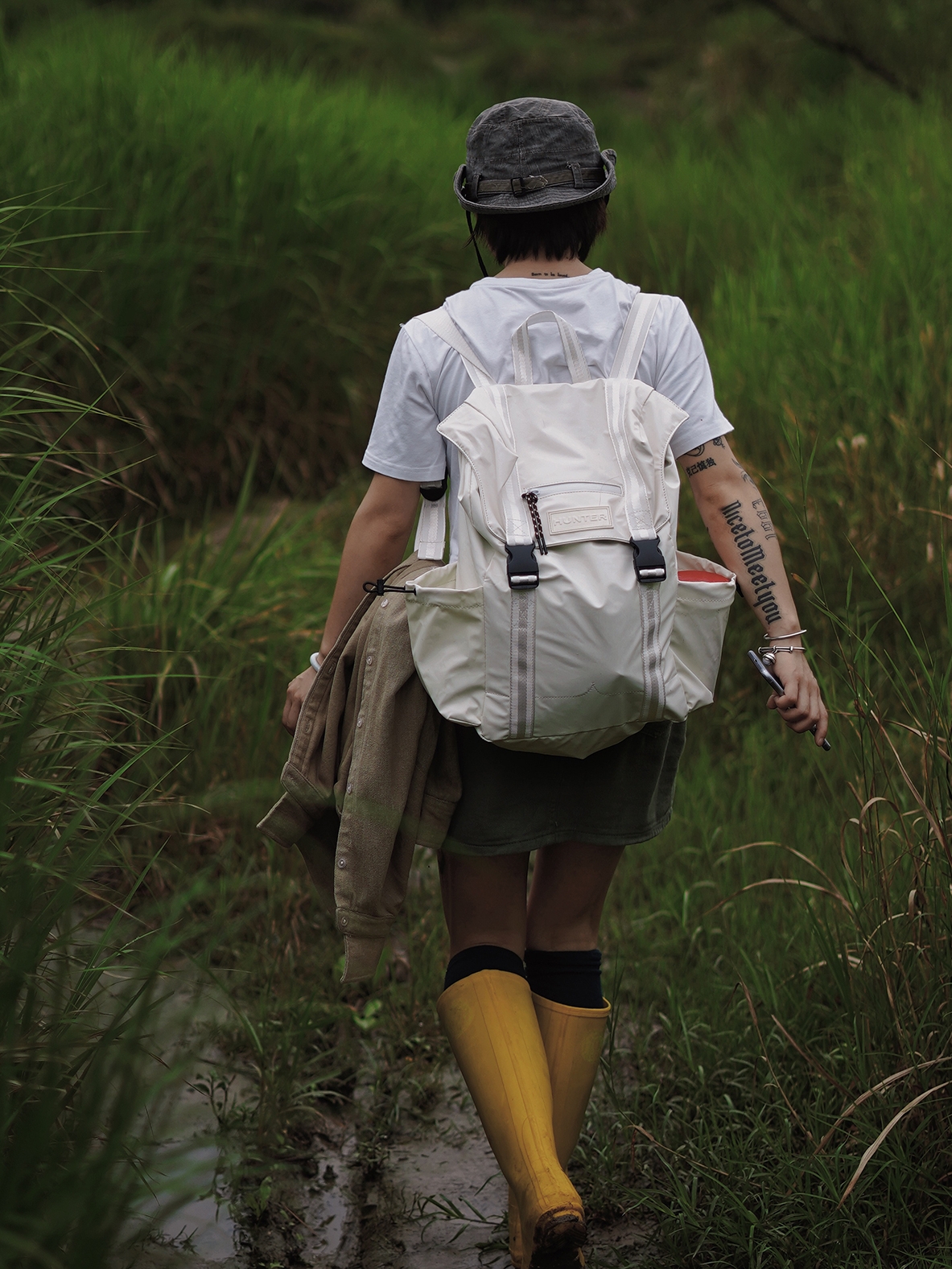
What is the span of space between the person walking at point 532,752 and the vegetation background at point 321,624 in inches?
7.0

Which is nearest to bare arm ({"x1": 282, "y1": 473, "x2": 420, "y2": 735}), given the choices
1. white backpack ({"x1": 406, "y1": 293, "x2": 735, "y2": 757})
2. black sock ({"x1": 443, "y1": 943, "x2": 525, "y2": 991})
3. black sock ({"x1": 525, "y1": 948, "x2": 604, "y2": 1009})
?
white backpack ({"x1": 406, "y1": 293, "x2": 735, "y2": 757})

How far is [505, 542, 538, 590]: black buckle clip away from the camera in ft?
Answer: 5.45

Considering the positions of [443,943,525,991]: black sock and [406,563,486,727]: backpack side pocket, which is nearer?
[406,563,486,727]: backpack side pocket

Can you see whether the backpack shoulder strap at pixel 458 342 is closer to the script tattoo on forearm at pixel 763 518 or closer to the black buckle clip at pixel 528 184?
the black buckle clip at pixel 528 184

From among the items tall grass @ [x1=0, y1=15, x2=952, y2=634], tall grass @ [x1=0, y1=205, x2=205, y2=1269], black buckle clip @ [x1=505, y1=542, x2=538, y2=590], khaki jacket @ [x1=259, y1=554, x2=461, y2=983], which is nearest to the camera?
tall grass @ [x1=0, y1=205, x2=205, y2=1269]

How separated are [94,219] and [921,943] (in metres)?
4.06

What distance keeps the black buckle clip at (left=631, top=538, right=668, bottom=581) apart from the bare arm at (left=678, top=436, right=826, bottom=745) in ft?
1.10

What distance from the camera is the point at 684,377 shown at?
6.38 ft

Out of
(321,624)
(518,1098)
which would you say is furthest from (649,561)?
(321,624)

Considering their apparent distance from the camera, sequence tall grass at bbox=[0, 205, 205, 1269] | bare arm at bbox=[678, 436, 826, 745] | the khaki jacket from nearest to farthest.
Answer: tall grass at bbox=[0, 205, 205, 1269]
the khaki jacket
bare arm at bbox=[678, 436, 826, 745]

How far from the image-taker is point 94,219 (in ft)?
15.7

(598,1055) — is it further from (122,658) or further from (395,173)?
(395,173)

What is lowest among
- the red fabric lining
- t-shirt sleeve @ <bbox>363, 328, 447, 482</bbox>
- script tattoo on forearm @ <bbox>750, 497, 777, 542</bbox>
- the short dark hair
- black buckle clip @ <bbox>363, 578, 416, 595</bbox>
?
black buckle clip @ <bbox>363, 578, 416, 595</bbox>

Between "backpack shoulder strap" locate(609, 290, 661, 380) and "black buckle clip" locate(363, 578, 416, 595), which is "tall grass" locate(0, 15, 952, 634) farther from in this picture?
"black buckle clip" locate(363, 578, 416, 595)
